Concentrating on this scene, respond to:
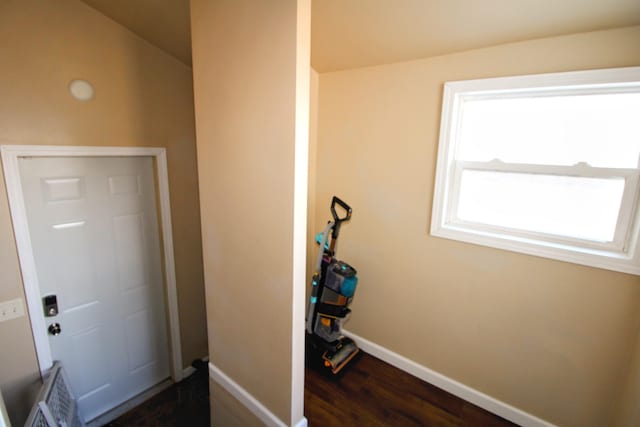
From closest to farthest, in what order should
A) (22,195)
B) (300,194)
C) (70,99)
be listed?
1. (300,194)
2. (22,195)
3. (70,99)

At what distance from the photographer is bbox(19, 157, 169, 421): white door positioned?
6.16 feet

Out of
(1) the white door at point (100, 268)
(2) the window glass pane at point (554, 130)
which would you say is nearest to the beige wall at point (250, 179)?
(1) the white door at point (100, 268)

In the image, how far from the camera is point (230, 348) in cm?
183

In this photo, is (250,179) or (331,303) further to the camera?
(331,303)

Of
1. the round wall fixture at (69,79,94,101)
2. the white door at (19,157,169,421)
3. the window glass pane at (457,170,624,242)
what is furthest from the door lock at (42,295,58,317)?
the window glass pane at (457,170,624,242)

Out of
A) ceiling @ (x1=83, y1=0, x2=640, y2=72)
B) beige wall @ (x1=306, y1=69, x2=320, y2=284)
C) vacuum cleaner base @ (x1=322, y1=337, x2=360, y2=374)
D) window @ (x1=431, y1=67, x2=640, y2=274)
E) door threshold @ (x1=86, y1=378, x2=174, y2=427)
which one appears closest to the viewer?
ceiling @ (x1=83, y1=0, x2=640, y2=72)

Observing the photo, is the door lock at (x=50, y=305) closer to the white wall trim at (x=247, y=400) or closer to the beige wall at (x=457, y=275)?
the white wall trim at (x=247, y=400)

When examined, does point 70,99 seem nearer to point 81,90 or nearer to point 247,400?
point 81,90

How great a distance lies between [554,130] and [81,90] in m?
2.92

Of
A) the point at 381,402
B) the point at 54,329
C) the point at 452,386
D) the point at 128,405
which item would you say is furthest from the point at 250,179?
the point at 128,405

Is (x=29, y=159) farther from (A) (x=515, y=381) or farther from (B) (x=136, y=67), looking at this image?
(A) (x=515, y=381)

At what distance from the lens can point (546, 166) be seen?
180 centimetres

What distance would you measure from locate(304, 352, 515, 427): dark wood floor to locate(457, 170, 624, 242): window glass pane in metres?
1.32

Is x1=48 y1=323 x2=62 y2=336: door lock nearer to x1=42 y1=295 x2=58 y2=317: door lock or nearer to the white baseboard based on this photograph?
x1=42 y1=295 x2=58 y2=317: door lock
